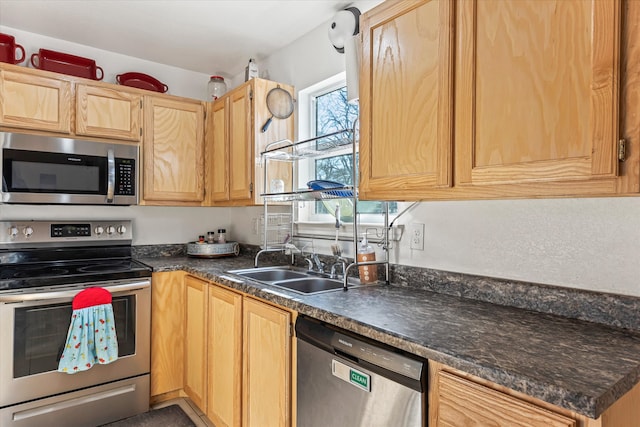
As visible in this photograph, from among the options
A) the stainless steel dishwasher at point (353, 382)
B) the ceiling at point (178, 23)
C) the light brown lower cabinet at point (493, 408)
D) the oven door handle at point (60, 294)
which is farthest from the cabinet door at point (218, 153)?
the light brown lower cabinet at point (493, 408)

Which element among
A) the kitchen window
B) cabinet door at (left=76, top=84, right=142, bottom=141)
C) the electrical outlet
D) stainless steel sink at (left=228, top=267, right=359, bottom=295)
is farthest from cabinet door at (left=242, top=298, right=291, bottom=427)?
cabinet door at (left=76, top=84, right=142, bottom=141)

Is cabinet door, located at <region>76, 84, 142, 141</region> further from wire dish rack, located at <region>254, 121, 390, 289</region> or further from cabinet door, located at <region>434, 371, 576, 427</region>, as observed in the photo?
cabinet door, located at <region>434, 371, 576, 427</region>

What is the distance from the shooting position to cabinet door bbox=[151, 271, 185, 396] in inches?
92.8

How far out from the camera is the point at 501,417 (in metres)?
0.85

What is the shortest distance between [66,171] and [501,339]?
2541mm

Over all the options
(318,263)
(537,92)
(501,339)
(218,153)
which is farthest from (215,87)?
(501,339)

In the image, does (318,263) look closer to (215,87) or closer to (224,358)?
(224,358)

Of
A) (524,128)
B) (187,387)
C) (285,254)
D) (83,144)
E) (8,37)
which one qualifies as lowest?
(187,387)

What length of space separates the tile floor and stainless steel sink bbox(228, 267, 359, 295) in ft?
2.94

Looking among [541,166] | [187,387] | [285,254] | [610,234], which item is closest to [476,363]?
[541,166]

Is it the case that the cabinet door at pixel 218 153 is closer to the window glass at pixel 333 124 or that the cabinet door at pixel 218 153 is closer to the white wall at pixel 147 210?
the white wall at pixel 147 210

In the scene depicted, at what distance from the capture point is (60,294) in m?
2.00

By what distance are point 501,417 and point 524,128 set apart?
75 centimetres

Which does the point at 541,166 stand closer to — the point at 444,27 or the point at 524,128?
the point at 524,128
